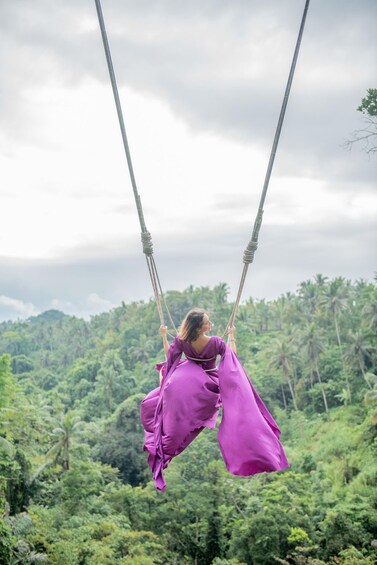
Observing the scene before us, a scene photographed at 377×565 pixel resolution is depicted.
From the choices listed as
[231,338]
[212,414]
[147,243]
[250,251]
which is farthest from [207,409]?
[147,243]

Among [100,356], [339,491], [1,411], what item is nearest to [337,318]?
[339,491]

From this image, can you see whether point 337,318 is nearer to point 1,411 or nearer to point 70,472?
point 70,472

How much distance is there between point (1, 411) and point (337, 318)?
93.2ft

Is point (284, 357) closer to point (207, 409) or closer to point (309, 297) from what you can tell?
point (309, 297)

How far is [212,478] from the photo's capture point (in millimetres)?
20906

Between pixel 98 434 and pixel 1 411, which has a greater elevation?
pixel 1 411

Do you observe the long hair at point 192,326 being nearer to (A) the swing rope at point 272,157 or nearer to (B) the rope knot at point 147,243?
(A) the swing rope at point 272,157

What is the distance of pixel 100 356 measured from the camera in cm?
5462

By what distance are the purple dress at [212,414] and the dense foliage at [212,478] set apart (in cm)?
989

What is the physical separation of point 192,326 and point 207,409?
567 millimetres

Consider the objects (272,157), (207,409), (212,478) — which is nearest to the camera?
(207,409)

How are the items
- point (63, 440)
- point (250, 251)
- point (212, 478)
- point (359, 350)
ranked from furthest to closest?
point (359, 350)
point (63, 440)
point (212, 478)
point (250, 251)

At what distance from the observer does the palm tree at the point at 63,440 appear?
2274 centimetres

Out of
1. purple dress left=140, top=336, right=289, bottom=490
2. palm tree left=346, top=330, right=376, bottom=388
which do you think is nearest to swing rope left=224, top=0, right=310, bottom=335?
purple dress left=140, top=336, right=289, bottom=490
